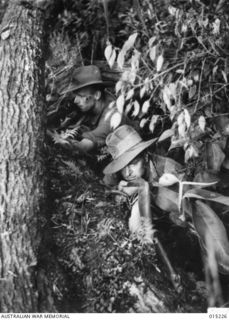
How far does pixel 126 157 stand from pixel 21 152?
1.52 feet

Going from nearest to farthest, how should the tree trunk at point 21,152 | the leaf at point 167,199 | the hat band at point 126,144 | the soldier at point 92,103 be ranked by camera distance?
the tree trunk at point 21,152 < the leaf at point 167,199 < the hat band at point 126,144 < the soldier at point 92,103

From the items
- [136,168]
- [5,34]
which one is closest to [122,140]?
[136,168]

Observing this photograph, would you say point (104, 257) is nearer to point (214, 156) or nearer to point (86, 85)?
point (214, 156)

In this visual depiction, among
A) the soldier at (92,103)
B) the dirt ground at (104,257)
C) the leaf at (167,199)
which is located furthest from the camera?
the soldier at (92,103)

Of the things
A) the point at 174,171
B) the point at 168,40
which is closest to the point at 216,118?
the point at 174,171

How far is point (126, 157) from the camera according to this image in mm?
1737

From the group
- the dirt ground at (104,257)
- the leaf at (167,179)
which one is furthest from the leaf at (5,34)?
the leaf at (167,179)

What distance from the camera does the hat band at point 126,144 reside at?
70.1 inches

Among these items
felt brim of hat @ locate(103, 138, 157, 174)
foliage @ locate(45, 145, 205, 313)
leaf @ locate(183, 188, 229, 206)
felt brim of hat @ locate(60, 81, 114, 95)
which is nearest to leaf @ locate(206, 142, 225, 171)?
leaf @ locate(183, 188, 229, 206)

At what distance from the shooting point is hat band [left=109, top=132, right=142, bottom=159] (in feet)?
5.84

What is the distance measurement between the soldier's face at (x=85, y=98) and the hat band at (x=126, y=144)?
1.13ft

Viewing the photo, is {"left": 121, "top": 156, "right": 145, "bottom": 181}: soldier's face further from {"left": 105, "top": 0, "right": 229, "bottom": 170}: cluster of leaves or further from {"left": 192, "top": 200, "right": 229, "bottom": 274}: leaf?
{"left": 192, "top": 200, "right": 229, "bottom": 274}: leaf

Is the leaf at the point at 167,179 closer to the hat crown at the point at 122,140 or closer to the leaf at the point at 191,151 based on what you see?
the leaf at the point at 191,151

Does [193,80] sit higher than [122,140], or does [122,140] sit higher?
[193,80]
